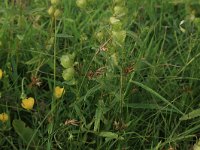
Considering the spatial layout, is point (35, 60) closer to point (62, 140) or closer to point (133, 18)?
point (62, 140)

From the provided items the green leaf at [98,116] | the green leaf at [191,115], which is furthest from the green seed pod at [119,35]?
the green leaf at [191,115]

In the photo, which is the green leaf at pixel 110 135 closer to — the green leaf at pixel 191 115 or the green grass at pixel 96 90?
the green grass at pixel 96 90

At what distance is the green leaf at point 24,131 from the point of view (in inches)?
61.8

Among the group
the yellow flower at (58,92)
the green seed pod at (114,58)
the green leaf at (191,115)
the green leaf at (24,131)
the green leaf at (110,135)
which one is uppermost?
the green seed pod at (114,58)

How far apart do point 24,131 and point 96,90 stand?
0.96 ft

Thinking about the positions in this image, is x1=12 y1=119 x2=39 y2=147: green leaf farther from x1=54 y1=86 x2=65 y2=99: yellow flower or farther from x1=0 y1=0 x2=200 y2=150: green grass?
x1=54 y1=86 x2=65 y2=99: yellow flower

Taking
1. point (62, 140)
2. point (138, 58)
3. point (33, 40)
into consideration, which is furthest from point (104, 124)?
point (33, 40)

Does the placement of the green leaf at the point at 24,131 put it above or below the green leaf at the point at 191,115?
below

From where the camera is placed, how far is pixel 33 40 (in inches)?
75.8

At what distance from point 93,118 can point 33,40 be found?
1.75 feet

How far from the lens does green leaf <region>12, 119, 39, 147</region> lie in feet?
5.15

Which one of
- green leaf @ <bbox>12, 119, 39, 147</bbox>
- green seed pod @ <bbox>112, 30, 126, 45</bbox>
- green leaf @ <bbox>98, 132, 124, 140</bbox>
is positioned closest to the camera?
green seed pod @ <bbox>112, 30, 126, 45</bbox>

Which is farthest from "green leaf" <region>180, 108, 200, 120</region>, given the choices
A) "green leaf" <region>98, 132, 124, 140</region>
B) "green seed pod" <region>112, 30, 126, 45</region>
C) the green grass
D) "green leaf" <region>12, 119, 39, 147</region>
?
"green leaf" <region>12, 119, 39, 147</region>

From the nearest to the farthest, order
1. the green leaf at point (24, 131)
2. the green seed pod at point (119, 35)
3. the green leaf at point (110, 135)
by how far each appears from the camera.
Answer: the green seed pod at point (119, 35) → the green leaf at point (110, 135) → the green leaf at point (24, 131)
